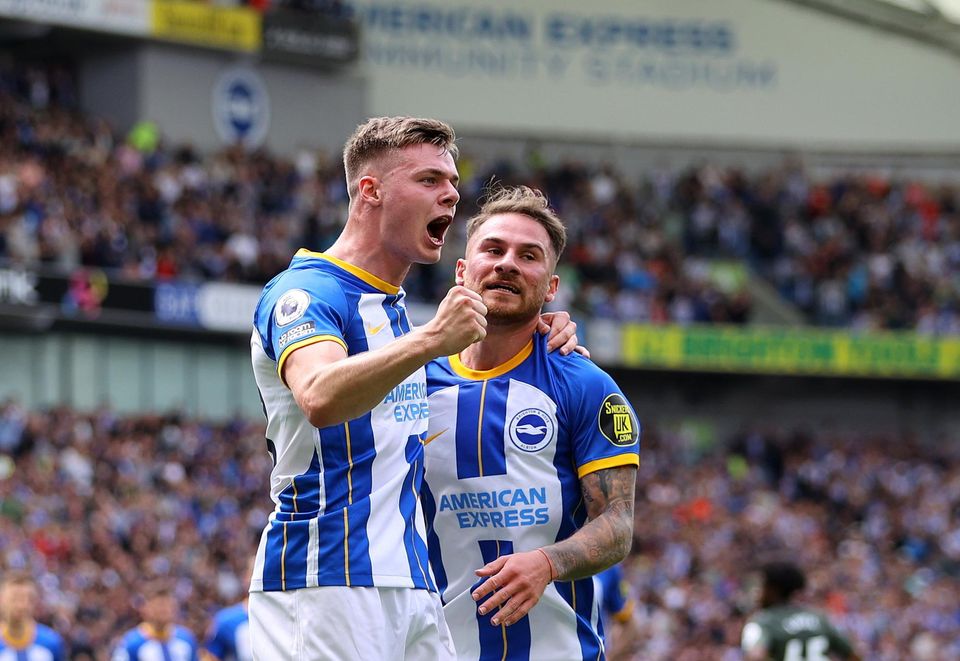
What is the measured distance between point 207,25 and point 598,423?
2803cm

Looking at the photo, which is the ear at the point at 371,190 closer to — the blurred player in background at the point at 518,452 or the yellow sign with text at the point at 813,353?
the blurred player in background at the point at 518,452

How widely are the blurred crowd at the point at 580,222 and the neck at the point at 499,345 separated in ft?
67.4

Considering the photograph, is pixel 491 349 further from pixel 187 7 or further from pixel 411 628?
pixel 187 7

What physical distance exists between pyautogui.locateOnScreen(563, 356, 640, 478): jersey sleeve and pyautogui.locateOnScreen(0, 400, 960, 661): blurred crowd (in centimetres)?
436

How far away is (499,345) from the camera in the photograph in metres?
5.49

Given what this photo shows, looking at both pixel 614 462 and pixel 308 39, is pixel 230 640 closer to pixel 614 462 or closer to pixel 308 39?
pixel 614 462

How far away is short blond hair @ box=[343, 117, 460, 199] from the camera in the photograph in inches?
180

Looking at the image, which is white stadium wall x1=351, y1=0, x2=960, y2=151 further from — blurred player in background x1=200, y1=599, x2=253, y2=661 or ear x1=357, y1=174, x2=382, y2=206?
ear x1=357, y1=174, x2=382, y2=206

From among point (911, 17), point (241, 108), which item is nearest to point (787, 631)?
point (241, 108)

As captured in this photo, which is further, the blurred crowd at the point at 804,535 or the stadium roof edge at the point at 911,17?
the stadium roof edge at the point at 911,17

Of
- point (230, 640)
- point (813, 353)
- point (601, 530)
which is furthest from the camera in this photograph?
point (813, 353)

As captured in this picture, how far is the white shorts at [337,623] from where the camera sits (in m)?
4.29

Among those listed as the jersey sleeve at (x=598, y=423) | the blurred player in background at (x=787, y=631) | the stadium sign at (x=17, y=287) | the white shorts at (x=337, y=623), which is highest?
the jersey sleeve at (x=598, y=423)

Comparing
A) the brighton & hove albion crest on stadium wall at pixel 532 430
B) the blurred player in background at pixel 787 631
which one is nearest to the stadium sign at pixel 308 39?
the blurred player in background at pixel 787 631
